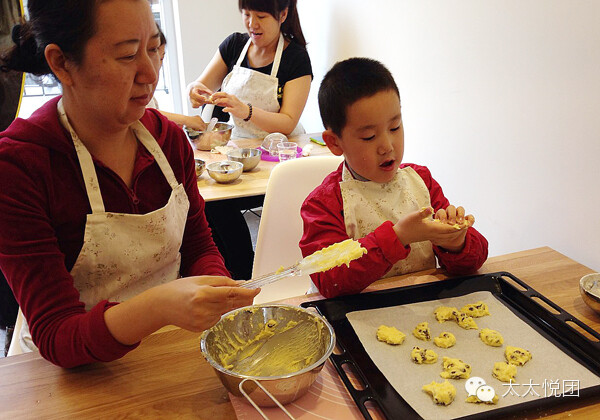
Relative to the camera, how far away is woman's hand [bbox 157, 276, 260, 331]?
37.0 inches

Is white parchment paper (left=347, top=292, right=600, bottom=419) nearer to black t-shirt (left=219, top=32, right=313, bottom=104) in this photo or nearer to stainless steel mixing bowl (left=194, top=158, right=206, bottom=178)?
stainless steel mixing bowl (left=194, top=158, right=206, bottom=178)

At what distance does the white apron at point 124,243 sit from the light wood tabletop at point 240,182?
78 cm

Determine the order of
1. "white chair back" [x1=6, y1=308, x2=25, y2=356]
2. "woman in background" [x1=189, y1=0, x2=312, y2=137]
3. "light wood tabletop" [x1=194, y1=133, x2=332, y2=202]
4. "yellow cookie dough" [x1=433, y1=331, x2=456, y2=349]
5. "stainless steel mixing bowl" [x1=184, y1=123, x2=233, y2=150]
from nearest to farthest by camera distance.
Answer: "yellow cookie dough" [x1=433, y1=331, x2=456, y2=349] → "white chair back" [x1=6, y1=308, x2=25, y2=356] → "light wood tabletop" [x1=194, y1=133, x2=332, y2=202] → "stainless steel mixing bowl" [x1=184, y1=123, x2=233, y2=150] → "woman in background" [x1=189, y1=0, x2=312, y2=137]

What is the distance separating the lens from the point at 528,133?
179 centimetres

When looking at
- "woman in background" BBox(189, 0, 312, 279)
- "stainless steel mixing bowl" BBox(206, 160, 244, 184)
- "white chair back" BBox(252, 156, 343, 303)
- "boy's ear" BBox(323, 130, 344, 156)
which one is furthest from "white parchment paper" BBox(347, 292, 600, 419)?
"woman in background" BBox(189, 0, 312, 279)

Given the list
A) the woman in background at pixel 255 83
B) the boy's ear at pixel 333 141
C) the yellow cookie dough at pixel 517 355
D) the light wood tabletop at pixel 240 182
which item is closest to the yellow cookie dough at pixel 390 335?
the yellow cookie dough at pixel 517 355

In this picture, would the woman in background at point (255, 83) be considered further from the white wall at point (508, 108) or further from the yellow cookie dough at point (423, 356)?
the yellow cookie dough at point (423, 356)

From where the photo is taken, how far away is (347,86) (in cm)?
143

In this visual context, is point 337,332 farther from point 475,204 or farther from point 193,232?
point 475,204

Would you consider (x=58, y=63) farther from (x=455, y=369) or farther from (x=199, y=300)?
(x=455, y=369)

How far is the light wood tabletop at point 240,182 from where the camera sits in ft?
7.18

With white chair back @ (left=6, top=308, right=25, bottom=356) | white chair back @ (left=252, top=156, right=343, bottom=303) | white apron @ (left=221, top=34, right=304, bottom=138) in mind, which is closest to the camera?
white chair back @ (left=6, top=308, right=25, bottom=356)

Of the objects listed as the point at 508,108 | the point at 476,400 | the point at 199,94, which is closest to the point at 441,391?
the point at 476,400

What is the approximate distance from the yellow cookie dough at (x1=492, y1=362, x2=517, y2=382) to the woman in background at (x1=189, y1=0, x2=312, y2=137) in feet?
7.16
